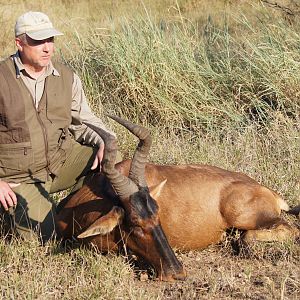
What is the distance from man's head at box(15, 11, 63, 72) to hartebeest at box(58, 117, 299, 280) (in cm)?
→ 84

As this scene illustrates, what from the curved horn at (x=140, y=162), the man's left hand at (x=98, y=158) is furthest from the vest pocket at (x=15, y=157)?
the curved horn at (x=140, y=162)

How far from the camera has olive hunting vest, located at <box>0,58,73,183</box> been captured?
5574mm

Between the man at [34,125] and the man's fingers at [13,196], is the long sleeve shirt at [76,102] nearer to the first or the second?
the man at [34,125]

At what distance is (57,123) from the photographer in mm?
5883

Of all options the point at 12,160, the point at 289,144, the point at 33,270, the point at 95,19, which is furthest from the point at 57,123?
the point at 95,19

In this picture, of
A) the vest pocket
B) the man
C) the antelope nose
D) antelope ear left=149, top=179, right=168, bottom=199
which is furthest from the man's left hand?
the antelope nose

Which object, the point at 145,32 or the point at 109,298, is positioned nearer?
the point at 109,298

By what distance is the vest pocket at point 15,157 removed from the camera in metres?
5.66

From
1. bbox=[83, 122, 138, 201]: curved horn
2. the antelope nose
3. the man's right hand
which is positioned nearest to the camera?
the antelope nose

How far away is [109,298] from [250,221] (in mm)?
1662

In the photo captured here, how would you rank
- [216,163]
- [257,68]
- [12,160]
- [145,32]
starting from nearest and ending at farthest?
1. [12,160]
2. [216,163]
3. [257,68]
4. [145,32]

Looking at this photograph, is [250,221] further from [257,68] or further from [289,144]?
[257,68]

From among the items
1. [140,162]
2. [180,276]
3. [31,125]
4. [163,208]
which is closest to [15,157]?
[31,125]

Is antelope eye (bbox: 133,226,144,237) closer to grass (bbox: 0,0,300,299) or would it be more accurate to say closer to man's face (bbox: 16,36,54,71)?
grass (bbox: 0,0,300,299)
